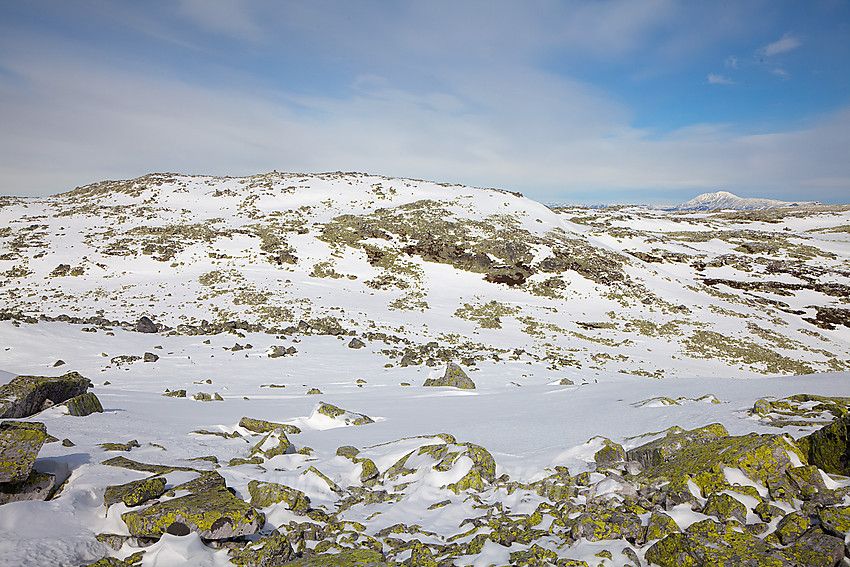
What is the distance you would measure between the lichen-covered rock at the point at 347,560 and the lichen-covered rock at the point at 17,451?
3738 mm

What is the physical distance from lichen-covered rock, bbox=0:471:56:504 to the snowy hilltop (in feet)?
0.09

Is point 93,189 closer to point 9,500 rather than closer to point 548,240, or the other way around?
point 548,240

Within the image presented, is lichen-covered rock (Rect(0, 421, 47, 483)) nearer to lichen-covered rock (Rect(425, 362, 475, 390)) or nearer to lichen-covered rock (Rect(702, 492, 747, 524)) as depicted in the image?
lichen-covered rock (Rect(702, 492, 747, 524))

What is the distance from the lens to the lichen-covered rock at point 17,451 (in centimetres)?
511

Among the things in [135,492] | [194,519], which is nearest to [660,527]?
[194,519]

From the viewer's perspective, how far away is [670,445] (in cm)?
737

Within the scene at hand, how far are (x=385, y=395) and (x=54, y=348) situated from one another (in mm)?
15821

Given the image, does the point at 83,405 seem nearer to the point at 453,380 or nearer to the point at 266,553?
the point at 266,553

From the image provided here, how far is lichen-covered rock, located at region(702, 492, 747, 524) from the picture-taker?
17.1 ft

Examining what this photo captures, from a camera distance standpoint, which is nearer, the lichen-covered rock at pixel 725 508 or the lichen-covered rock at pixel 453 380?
the lichen-covered rock at pixel 725 508

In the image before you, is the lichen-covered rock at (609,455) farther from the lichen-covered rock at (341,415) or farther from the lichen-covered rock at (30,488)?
the lichen-covered rock at (30,488)

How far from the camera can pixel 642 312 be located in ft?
124

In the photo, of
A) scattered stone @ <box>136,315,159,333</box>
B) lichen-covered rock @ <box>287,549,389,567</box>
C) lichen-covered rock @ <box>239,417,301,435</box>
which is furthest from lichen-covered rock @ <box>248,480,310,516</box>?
scattered stone @ <box>136,315,159,333</box>

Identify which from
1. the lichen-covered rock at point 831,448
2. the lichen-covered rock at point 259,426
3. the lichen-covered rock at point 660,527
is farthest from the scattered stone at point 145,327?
the lichen-covered rock at point 831,448
